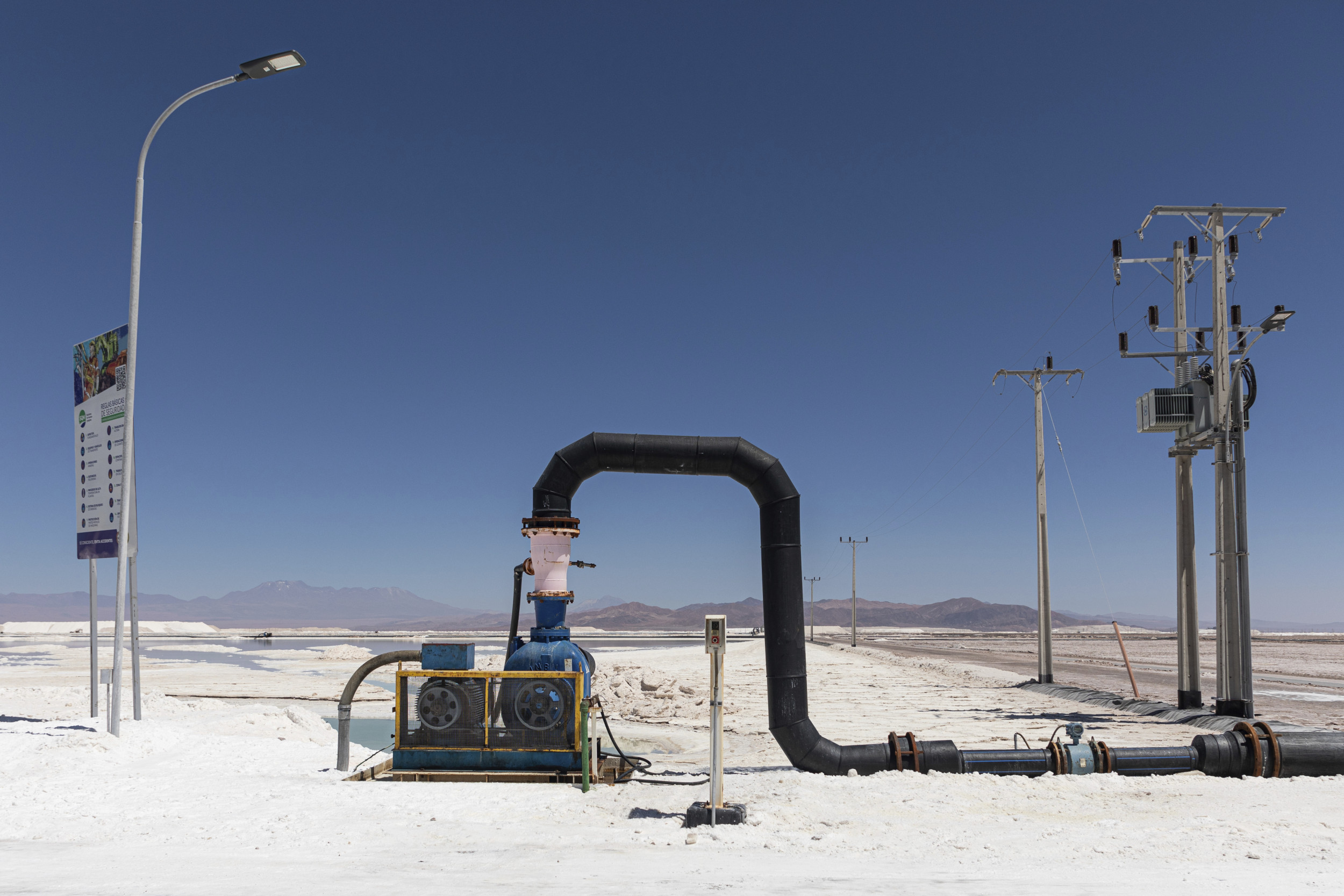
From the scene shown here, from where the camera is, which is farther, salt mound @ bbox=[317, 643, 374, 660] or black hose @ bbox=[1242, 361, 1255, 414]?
salt mound @ bbox=[317, 643, 374, 660]

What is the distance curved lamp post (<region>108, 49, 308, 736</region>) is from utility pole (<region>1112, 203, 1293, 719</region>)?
19.3 metres

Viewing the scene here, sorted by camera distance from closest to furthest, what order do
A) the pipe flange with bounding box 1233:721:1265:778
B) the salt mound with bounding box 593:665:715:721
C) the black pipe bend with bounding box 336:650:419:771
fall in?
1. the pipe flange with bounding box 1233:721:1265:778
2. the black pipe bend with bounding box 336:650:419:771
3. the salt mound with bounding box 593:665:715:721

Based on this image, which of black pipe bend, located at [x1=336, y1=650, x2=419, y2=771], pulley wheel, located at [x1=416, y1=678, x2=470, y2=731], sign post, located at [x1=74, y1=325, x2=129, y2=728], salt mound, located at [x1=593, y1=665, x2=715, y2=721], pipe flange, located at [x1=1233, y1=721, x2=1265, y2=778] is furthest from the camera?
salt mound, located at [x1=593, y1=665, x2=715, y2=721]

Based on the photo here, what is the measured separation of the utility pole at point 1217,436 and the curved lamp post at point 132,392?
19.3 m

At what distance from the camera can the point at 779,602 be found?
13.6 m

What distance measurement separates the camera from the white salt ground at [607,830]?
8.16 metres

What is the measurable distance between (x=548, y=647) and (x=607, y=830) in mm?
4503

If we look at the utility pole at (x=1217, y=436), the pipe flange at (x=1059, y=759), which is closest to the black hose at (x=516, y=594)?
the pipe flange at (x=1059, y=759)

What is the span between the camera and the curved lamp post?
14875 mm

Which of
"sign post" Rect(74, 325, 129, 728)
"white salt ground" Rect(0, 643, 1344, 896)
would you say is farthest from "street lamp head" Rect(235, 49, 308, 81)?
"white salt ground" Rect(0, 643, 1344, 896)

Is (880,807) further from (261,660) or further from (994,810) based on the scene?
(261,660)

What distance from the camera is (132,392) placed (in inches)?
642

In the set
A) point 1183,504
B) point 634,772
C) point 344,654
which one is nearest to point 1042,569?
point 1183,504

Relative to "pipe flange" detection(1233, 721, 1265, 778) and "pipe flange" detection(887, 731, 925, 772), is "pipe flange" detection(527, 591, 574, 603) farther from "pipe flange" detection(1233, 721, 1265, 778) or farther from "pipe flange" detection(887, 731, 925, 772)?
"pipe flange" detection(1233, 721, 1265, 778)
